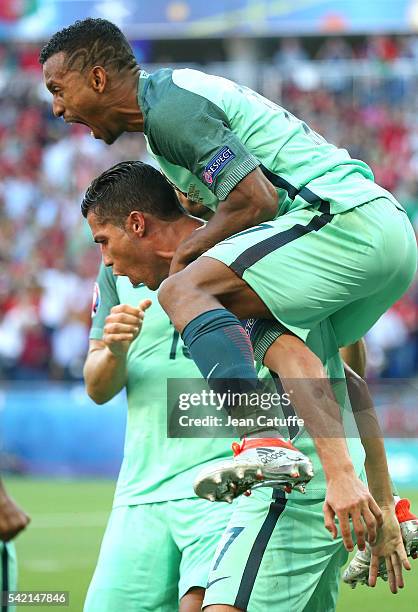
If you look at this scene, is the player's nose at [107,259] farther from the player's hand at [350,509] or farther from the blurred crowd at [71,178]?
the blurred crowd at [71,178]

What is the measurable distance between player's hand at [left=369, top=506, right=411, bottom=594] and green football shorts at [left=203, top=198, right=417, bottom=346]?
842mm

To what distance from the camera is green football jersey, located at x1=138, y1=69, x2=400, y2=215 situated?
3.98 meters

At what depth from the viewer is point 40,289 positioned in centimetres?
1700

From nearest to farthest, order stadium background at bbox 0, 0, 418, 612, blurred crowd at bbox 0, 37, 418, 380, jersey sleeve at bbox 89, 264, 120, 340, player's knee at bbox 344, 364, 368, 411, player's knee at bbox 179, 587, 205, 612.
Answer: player's knee at bbox 179, 587, 205, 612, player's knee at bbox 344, 364, 368, 411, jersey sleeve at bbox 89, 264, 120, 340, stadium background at bbox 0, 0, 418, 612, blurred crowd at bbox 0, 37, 418, 380

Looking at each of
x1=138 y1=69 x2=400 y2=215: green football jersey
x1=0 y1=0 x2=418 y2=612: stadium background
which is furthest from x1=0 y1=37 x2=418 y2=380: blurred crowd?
x1=138 y1=69 x2=400 y2=215: green football jersey

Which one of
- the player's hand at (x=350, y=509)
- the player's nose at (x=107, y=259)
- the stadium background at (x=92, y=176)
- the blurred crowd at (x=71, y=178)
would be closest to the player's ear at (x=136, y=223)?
the player's nose at (x=107, y=259)

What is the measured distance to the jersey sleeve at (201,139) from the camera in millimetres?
3965

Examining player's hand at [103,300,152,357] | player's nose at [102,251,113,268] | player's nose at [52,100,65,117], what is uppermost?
player's nose at [52,100,65,117]

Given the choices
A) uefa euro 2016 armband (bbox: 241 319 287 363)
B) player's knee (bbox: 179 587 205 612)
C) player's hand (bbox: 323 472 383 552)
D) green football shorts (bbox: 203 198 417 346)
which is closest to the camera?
player's hand (bbox: 323 472 383 552)

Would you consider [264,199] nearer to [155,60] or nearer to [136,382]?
[136,382]

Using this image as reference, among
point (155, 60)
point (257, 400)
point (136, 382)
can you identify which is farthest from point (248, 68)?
point (257, 400)

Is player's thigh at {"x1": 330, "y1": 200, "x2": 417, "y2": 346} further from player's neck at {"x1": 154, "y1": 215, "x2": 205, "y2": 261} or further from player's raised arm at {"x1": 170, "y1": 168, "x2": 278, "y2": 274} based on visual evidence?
player's neck at {"x1": 154, "y1": 215, "x2": 205, "y2": 261}

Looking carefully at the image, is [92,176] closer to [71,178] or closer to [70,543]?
[71,178]

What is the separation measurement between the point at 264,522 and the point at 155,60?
19.3 m
